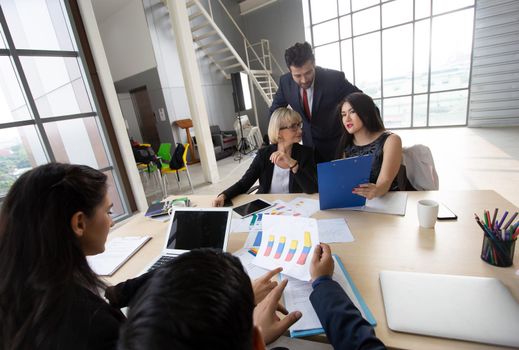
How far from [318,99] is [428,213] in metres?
1.43

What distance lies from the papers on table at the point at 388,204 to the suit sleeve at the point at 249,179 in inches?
31.0

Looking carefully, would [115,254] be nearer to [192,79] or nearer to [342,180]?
[342,180]

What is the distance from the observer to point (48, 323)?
0.55 meters

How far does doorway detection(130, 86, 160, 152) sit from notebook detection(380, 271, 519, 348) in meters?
7.32

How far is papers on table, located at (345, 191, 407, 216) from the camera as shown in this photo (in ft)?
4.27

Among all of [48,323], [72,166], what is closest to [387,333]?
[48,323]

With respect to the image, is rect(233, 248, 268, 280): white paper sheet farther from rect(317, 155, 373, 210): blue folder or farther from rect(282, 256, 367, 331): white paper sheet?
rect(317, 155, 373, 210): blue folder

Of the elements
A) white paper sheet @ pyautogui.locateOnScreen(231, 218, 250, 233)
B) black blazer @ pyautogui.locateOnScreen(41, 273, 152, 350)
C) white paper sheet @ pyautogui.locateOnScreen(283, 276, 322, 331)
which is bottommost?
white paper sheet @ pyautogui.locateOnScreen(283, 276, 322, 331)

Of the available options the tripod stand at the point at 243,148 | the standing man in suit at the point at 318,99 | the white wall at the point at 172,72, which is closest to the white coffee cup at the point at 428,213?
the standing man in suit at the point at 318,99

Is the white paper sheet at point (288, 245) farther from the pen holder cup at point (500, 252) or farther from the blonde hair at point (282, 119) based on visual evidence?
→ the blonde hair at point (282, 119)

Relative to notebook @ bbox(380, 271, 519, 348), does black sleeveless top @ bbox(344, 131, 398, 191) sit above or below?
above

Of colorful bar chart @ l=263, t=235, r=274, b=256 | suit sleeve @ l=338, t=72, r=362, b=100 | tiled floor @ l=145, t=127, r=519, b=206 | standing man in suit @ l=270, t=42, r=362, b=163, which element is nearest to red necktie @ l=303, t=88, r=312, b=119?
standing man in suit @ l=270, t=42, r=362, b=163

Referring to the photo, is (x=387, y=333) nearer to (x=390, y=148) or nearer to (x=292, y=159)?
(x=390, y=148)

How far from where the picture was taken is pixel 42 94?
9.82ft
